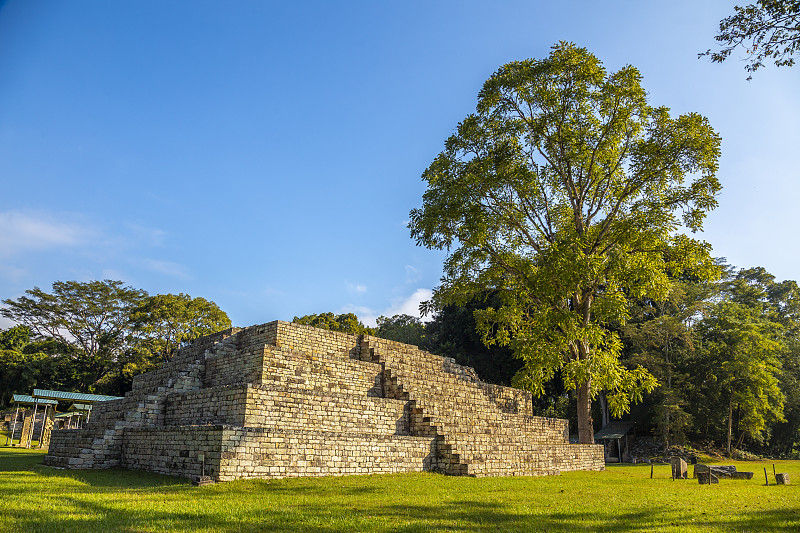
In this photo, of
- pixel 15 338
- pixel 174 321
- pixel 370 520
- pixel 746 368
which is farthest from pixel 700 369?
pixel 15 338

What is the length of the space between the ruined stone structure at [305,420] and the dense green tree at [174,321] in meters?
24.4

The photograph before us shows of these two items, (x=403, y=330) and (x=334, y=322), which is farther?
(x=403, y=330)

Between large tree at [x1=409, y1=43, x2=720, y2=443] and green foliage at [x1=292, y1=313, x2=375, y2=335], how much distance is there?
77.3 ft

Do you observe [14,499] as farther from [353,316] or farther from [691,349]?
[353,316]

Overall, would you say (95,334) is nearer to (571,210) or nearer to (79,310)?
(79,310)

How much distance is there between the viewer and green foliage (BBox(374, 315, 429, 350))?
51.1 metres

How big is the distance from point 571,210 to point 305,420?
14054mm

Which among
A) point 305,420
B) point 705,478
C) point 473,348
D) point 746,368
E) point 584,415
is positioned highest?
point 473,348

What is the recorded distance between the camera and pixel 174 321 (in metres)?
42.2

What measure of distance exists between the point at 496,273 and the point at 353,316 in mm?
28321

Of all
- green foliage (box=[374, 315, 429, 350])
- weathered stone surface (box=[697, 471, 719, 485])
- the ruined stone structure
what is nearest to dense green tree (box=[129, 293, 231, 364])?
green foliage (box=[374, 315, 429, 350])

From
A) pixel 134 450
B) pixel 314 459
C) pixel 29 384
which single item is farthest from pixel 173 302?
pixel 314 459

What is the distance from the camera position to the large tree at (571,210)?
18.1 m

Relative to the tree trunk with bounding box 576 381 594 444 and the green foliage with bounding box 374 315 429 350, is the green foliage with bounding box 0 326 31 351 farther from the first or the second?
the tree trunk with bounding box 576 381 594 444
